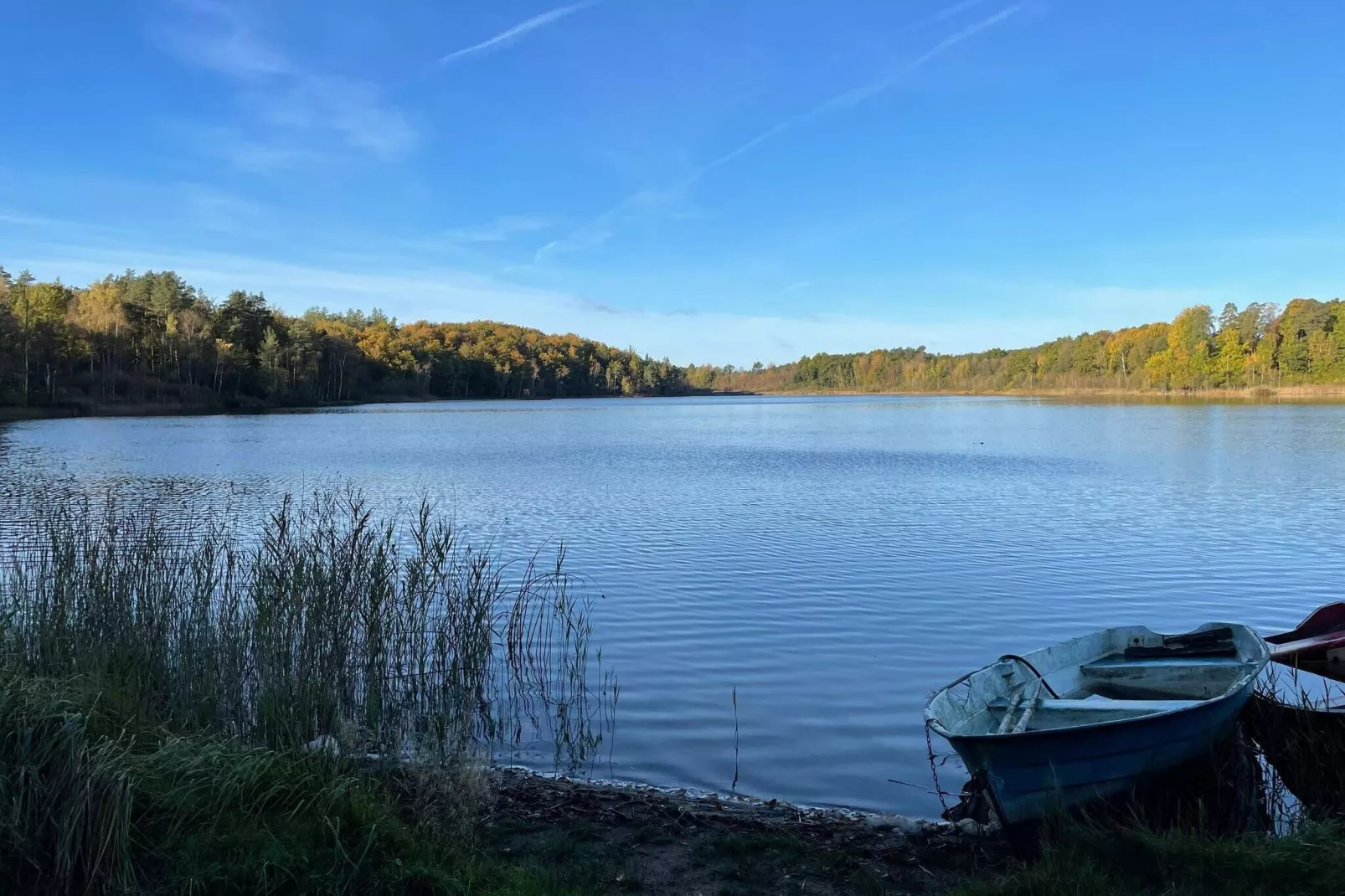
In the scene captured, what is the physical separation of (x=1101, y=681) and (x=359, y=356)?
12572 cm

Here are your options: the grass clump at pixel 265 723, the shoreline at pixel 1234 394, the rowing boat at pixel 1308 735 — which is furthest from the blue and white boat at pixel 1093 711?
the shoreline at pixel 1234 394

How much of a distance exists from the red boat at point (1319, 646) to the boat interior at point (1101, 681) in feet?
1.25

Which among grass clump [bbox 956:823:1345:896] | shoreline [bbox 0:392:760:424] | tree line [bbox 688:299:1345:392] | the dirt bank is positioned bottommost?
the dirt bank

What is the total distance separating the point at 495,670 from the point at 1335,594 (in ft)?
39.5

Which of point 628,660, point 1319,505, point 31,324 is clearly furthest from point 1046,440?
point 31,324

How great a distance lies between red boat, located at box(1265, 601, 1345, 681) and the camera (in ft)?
23.9

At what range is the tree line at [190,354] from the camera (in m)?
67.5

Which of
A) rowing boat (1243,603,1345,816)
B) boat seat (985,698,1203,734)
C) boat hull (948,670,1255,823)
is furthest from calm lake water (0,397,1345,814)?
rowing boat (1243,603,1345,816)

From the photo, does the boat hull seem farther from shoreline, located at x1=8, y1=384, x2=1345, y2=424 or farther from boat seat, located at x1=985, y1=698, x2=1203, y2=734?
shoreline, located at x1=8, y1=384, x2=1345, y2=424

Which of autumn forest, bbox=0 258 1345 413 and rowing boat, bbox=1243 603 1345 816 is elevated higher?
autumn forest, bbox=0 258 1345 413

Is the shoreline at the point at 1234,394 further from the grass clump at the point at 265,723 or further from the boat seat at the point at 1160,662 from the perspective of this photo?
the grass clump at the point at 265,723

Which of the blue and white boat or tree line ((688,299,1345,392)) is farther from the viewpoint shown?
tree line ((688,299,1345,392))

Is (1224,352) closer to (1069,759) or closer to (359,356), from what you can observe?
(359,356)

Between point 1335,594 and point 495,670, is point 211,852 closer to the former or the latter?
point 495,670
